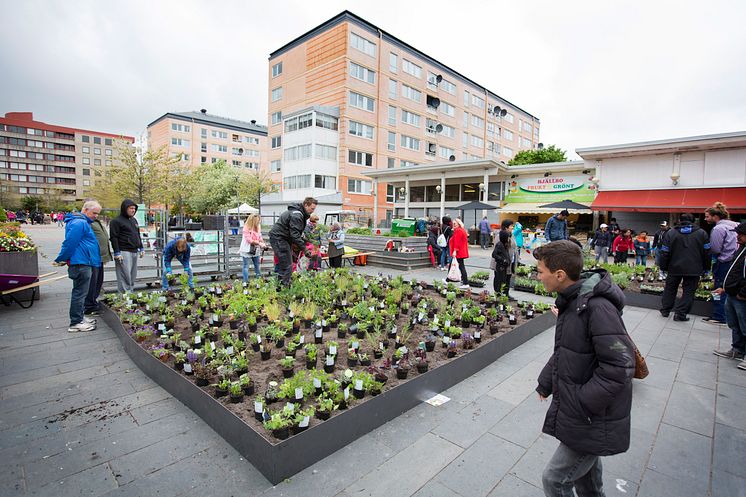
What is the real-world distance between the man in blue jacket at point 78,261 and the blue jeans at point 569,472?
6464 millimetres

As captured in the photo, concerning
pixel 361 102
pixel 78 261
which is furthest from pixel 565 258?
pixel 361 102

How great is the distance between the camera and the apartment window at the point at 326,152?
34312mm

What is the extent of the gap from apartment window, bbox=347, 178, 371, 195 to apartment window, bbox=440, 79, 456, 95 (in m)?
17.2

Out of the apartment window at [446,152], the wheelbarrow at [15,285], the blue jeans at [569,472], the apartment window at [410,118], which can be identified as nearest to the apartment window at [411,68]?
the apartment window at [410,118]

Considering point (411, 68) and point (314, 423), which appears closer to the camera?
point (314, 423)

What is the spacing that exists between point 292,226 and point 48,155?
108 m

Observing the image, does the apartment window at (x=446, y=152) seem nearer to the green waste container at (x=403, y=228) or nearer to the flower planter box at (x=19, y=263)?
the green waste container at (x=403, y=228)

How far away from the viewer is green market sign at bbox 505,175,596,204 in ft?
75.3

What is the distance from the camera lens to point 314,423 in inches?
111

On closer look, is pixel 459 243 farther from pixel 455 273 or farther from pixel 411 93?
pixel 411 93

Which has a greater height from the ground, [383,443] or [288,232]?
[288,232]

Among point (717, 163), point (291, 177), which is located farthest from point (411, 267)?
point (291, 177)

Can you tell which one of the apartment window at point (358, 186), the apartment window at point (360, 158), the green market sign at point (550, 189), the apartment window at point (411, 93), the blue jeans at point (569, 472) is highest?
the apartment window at point (411, 93)

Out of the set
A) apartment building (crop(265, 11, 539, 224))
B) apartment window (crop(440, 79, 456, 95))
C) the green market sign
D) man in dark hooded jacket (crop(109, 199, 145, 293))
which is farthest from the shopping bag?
apartment window (crop(440, 79, 456, 95))
